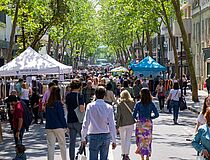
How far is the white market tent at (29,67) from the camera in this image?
25.5 metres

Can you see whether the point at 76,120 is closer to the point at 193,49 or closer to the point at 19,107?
the point at 19,107

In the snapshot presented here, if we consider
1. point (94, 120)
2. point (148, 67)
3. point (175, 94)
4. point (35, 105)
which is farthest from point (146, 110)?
point (148, 67)

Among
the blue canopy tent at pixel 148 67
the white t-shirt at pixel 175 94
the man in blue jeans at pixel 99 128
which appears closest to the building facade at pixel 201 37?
the blue canopy tent at pixel 148 67

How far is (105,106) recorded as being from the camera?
10672 mm

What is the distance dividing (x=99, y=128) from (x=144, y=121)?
307 cm

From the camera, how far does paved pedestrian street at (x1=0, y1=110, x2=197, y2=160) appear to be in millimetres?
15070

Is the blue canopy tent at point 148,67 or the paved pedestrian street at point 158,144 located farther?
the blue canopy tent at point 148,67

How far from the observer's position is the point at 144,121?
1347cm

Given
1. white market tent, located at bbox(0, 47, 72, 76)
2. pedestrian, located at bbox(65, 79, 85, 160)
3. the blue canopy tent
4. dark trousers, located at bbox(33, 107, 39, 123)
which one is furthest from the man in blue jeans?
the blue canopy tent

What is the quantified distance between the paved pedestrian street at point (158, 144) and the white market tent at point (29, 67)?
2.76 metres

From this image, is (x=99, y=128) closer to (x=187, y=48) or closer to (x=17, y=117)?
(x=17, y=117)

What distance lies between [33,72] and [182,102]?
20.7ft

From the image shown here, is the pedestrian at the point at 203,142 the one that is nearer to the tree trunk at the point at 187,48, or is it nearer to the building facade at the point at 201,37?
the tree trunk at the point at 187,48

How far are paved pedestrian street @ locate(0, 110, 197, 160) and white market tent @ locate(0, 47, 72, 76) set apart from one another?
2757mm
